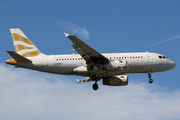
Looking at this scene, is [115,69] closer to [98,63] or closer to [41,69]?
[98,63]

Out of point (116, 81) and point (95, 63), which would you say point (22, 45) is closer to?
point (95, 63)

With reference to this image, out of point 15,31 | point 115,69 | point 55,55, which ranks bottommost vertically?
point 115,69

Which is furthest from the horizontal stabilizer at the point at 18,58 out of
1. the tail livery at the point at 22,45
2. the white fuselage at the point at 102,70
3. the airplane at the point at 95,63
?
the tail livery at the point at 22,45

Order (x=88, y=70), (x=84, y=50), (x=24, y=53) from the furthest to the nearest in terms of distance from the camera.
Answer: (x=24, y=53) → (x=88, y=70) → (x=84, y=50)

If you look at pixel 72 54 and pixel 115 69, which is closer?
pixel 115 69

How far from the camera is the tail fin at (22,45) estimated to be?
150 ft

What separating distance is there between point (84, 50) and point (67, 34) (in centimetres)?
476

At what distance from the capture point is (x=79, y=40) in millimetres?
36969

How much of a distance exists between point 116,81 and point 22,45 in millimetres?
16026

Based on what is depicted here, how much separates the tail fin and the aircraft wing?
9.07m

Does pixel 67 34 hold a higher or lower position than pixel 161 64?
higher

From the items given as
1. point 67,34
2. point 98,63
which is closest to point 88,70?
point 98,63

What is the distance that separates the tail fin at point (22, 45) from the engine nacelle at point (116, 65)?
1145 cm

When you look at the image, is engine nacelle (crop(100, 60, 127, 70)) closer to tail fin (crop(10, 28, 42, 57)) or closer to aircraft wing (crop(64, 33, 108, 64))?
aircraft wing (crop(64, 33, 108, 64))
